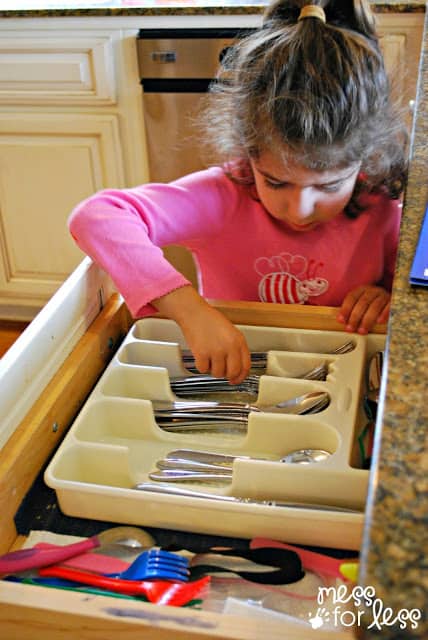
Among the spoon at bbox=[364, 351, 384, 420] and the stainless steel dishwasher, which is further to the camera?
the stainless steel dishwasher

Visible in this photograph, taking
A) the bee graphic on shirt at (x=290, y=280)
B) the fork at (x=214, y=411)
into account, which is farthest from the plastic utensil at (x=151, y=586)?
the bee graphic on shirt at (x=290, y=280)

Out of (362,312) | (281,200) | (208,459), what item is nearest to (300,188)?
(281,200)

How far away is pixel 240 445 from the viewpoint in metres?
0.75

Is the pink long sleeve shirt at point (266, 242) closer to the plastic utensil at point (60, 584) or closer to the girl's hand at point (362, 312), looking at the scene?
the girl's hand at point (362, 312)

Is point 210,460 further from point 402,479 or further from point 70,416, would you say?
point 402,479

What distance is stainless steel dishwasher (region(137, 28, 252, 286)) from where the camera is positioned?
5.58 feet

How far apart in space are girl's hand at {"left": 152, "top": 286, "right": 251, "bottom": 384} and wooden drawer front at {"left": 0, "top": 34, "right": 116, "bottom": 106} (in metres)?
1.11

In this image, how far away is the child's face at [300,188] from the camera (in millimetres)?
911

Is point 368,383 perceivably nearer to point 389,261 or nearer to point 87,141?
point 389,261

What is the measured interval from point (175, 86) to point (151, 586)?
149 cm

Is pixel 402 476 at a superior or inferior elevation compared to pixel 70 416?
superior

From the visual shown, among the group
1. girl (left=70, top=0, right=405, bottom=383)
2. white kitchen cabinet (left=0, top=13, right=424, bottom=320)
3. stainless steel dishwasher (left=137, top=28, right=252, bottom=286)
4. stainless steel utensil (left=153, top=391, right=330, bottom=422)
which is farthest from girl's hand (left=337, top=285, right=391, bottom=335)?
stainless steel dishwasher (left=137, top=28, right=252, bottom=286)

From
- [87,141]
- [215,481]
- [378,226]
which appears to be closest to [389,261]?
[378,226]

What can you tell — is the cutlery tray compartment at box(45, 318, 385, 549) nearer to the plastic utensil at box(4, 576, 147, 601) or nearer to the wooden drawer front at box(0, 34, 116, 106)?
the plastic utensil at box(4, 576, 147, 601)
